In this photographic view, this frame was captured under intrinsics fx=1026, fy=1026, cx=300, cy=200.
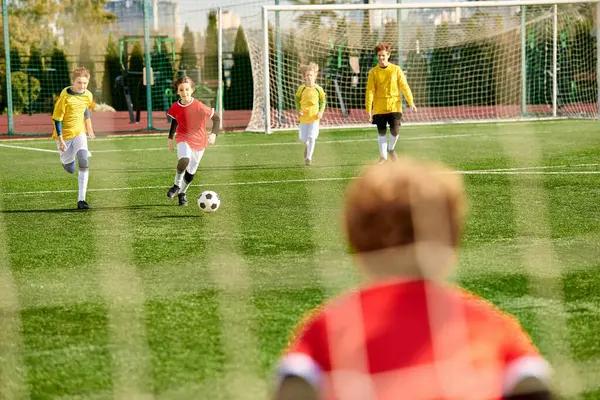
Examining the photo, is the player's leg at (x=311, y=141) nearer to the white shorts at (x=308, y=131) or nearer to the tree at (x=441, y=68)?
the white shorts at (x=308, y=131)

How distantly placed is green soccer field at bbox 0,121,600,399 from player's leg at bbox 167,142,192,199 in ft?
0.63

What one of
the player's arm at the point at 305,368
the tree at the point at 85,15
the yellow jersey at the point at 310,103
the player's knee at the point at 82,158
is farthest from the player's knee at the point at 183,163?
the tree at the point at 85,15

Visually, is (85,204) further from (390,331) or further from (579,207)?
(390,331)

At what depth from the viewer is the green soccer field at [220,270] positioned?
4.11 metres

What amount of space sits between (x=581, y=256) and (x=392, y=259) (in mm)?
4861

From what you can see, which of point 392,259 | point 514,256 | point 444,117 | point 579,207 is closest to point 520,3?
point 444,117

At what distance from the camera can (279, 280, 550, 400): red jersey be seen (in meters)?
1.80

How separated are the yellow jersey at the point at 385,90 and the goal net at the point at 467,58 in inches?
350

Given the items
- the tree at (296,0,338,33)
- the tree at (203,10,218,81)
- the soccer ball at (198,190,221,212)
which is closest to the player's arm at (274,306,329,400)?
the soccer ball at (198,190,221,212)

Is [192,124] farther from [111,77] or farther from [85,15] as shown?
[85,15]

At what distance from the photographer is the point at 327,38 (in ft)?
76.6

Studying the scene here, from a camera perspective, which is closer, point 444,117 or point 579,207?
point 579,207

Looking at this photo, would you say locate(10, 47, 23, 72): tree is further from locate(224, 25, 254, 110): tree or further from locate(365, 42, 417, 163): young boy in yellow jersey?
locate(365, 42, 417, 163): young boy in yellow jersey

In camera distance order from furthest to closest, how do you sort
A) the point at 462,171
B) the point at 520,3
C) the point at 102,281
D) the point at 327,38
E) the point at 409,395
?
1. the point at 327,38
2. the point at 520,3
3. the point at 462,171
4. the point at 102,281
5. the point at 409,395
